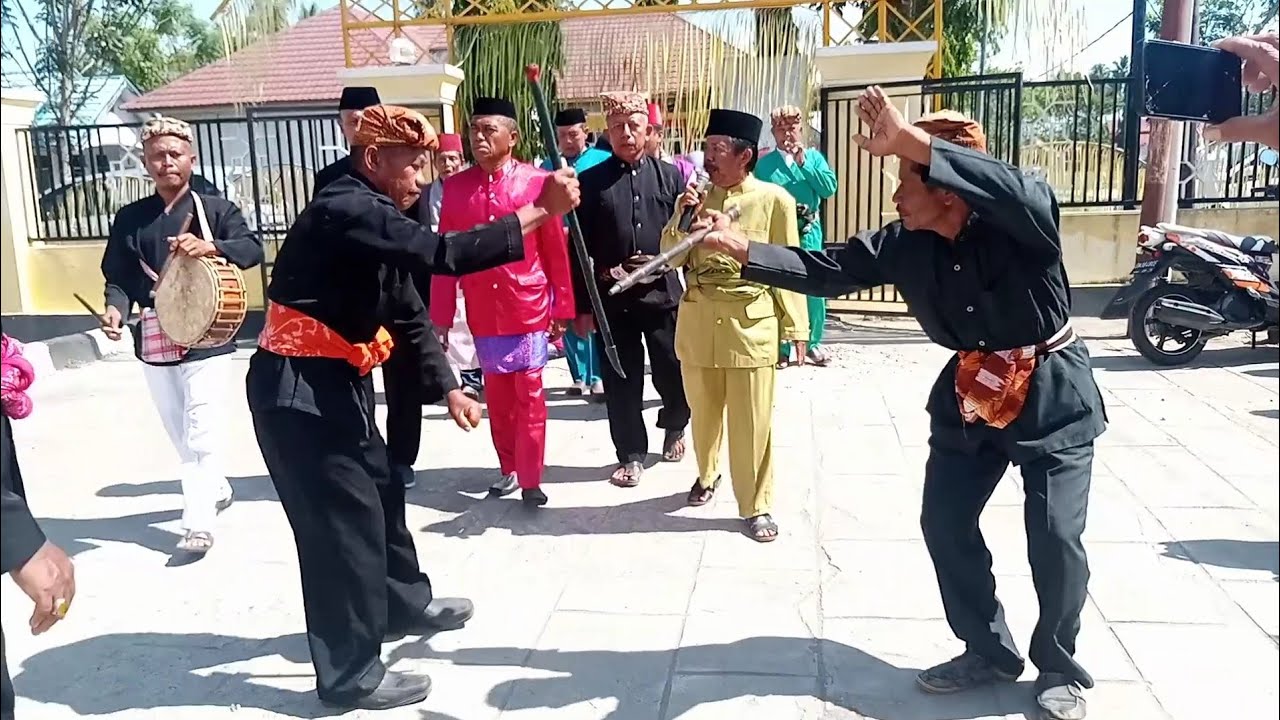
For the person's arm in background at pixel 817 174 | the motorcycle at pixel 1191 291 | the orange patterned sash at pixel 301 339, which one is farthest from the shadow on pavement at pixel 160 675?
the motorcycle at pixel 1191 291

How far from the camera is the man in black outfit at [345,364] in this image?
2957 millimetres

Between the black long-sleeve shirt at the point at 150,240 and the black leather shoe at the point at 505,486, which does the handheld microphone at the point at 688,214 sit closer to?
the black leather shoe at the point at 505,486

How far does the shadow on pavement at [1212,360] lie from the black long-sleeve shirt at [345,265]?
647cm

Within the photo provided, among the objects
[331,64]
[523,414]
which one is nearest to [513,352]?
[523,414]

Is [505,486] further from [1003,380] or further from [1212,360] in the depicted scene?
[1212,360]

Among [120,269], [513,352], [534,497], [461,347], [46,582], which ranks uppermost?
[120,269]

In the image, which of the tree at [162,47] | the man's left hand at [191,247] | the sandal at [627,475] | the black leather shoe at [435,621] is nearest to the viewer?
the black leather shoe at [435,621]

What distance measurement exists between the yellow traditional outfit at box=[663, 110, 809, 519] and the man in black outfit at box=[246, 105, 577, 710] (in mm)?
1552

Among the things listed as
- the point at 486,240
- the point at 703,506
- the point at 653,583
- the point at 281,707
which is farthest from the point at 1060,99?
the point at 281,707

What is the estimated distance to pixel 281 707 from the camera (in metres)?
3.22

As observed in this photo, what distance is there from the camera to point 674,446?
5770 millimetres

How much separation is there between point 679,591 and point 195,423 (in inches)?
92.3

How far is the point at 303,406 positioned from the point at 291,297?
0.33 metres

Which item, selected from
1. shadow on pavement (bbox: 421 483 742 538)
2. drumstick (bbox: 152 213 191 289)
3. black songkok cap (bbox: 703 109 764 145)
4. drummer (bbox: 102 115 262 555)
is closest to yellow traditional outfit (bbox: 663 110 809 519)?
black songkok cap (bbox: 703 109 764 145)
